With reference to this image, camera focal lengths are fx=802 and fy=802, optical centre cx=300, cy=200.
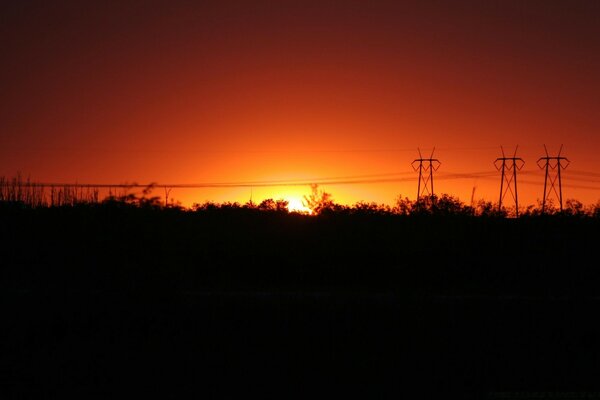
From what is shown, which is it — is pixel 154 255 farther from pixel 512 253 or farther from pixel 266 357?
pixel 512 253

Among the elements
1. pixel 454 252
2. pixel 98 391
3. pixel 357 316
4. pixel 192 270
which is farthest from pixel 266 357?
pixel 454 252

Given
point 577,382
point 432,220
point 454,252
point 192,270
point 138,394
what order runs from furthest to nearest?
point 432,220 → point 454,252 → point 192,270 → point 577,382 → point 138,394

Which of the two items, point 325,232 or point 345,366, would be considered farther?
point 325,232

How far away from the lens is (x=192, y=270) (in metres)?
30.0

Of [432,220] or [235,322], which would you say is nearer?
[235,322]

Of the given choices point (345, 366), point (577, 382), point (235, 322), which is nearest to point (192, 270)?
point (235, 322)

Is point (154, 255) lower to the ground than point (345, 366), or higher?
higher

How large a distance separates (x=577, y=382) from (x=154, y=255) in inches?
410

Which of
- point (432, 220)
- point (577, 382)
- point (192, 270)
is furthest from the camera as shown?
point (432, 220)

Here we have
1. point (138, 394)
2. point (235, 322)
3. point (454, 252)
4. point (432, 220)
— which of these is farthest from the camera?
point (432, 220)

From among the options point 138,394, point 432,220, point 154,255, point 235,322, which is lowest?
point 138,394

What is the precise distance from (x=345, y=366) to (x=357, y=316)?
83.1 inches

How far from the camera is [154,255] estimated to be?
19156mm

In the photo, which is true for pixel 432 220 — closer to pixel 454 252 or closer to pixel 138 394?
pixel 454 252
